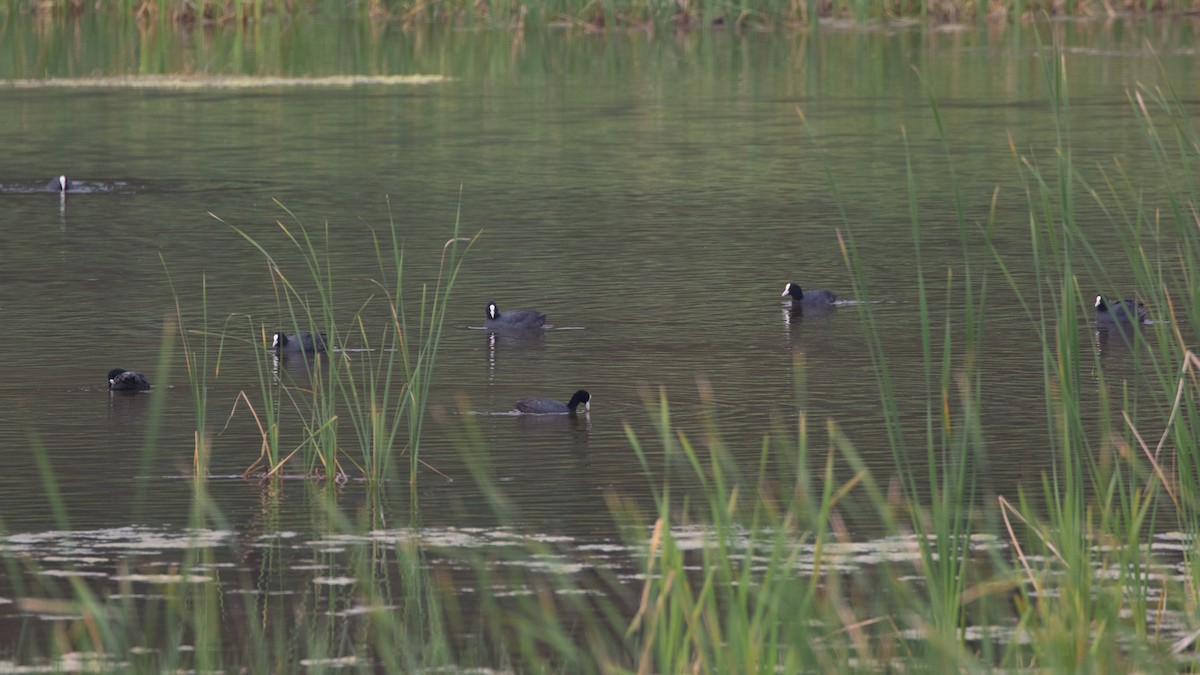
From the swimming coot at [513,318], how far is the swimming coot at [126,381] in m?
2.57

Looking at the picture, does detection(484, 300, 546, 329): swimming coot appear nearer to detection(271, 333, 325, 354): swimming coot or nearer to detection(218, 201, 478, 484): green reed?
detection(218, 201, 478, 484): green reed

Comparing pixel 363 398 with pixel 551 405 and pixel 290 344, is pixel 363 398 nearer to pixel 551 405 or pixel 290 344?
pixel 551 405

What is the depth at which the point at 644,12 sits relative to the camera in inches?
1617

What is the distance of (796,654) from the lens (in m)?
4.82

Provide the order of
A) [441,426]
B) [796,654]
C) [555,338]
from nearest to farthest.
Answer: [796,654] < [441,426] < [555,338]

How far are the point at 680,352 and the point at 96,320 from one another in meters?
3.95

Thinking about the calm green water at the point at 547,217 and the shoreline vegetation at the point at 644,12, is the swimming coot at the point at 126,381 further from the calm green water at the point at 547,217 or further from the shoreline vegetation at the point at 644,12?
the shoreline vegetation at the point at 644,12

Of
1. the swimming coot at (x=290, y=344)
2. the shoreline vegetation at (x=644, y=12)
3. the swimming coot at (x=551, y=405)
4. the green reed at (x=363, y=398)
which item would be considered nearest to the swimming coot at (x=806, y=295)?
the green reed at (x=363, y=398)

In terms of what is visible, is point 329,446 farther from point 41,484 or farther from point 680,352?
point 680,352

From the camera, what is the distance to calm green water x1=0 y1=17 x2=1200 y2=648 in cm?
1066

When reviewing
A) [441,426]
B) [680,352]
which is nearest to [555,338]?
[680,352]

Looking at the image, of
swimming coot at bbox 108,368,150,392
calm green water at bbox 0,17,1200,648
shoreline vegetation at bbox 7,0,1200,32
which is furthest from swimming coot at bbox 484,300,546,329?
shoreline vegetation at bbox 7,0,1200,32

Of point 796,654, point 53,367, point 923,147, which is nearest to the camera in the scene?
point 796,654

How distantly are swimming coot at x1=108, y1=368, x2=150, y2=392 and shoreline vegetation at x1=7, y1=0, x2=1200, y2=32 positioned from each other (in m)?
26.3
